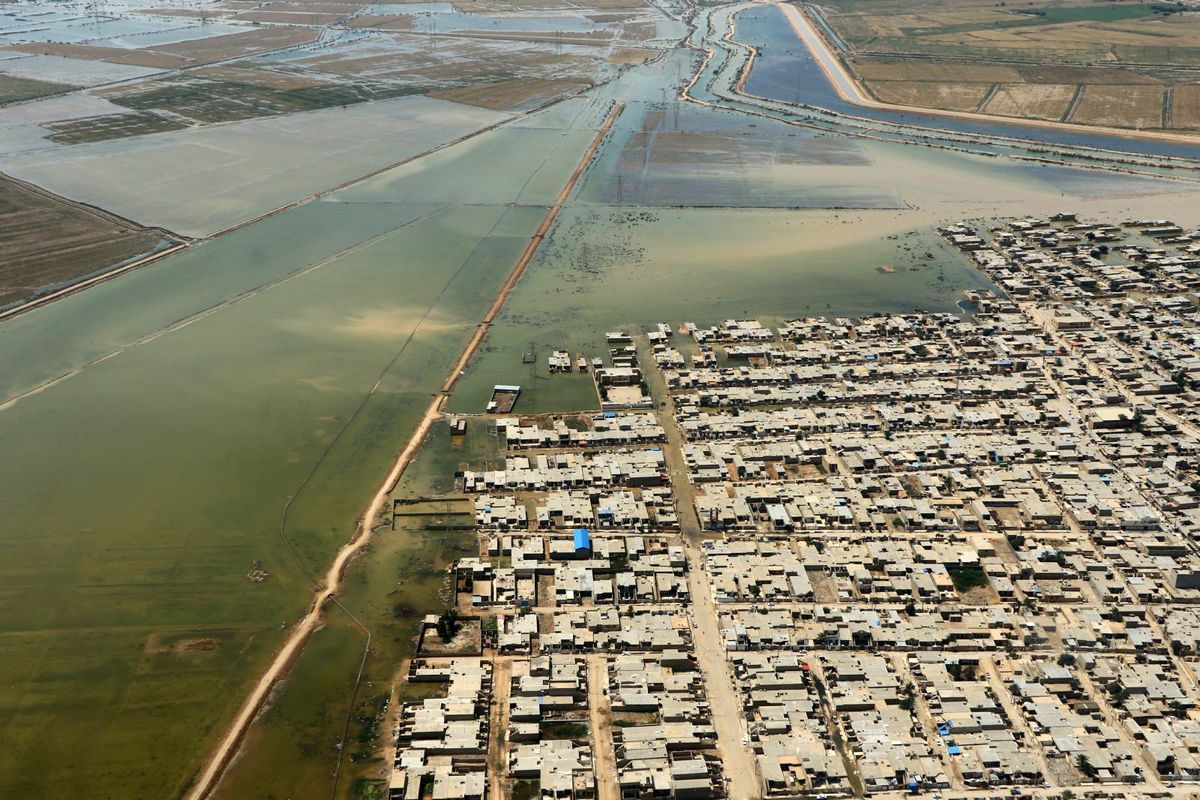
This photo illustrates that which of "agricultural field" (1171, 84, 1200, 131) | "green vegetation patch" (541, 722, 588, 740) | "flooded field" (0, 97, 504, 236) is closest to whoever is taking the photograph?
"green vegetation patch" (541, 722, 588, 740)

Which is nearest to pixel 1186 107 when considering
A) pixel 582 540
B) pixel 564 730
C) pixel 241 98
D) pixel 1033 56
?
pixel 1033 56

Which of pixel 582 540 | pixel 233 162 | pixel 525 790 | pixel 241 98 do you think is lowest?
pixel 525 790

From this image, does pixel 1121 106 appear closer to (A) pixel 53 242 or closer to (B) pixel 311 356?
(B) pixel 311 356

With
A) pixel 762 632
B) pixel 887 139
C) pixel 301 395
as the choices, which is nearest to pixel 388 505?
pixel 301 395

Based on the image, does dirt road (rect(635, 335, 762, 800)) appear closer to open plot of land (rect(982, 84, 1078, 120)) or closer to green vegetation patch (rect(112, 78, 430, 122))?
green vegetation patch (rect(112, 78, 430, 122))

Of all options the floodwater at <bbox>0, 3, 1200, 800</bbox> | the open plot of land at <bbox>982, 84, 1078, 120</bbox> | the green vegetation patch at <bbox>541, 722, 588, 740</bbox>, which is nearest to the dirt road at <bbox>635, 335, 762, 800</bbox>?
the green vegetation patch at <bbox>541, 722, 588, 740</bbox>

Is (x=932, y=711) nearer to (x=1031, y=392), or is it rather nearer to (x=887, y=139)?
(x=1031, y=392)

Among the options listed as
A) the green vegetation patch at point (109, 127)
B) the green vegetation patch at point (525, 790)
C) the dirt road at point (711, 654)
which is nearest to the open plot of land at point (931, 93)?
the green vegetation patch at point (109, 127)
